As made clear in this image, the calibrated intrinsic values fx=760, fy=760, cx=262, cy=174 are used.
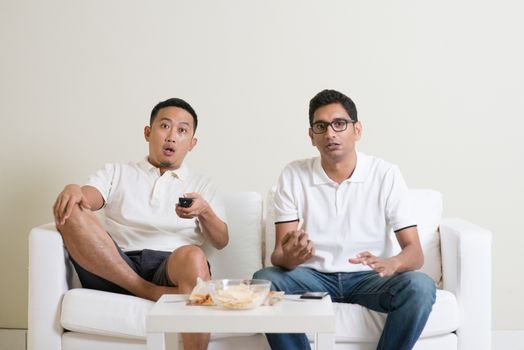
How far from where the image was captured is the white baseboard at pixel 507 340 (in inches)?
144

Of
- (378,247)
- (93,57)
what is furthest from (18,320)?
(378,247)

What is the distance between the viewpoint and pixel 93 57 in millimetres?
3764

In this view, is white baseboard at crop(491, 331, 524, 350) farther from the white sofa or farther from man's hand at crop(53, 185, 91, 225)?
man's hand at crop(53, 185, 91, 225)

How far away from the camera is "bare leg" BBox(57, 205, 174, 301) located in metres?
2.82

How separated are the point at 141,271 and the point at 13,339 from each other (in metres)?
1.20

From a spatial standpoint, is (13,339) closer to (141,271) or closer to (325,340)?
(141,271)

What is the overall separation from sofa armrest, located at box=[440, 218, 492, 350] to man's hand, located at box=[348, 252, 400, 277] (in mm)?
299

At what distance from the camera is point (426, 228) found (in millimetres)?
3195

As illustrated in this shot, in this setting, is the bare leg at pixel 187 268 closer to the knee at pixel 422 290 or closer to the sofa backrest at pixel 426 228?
the sofa backrest at pixel 426 228

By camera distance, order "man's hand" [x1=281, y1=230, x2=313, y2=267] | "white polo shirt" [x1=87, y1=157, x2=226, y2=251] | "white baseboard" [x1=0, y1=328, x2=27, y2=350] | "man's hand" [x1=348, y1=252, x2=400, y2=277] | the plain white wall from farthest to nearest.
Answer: "white baseboard" [x1=0, y1=328, x2=27, y2=350], the plain white wall, "white polo shirt" [x1=87, y1=157, x2=226, y2=251], "man's hand" [x1=281, y1=230, x2=313, y2=267], "man's hand" [x1=348, y1=252, x2=400, y2=277]

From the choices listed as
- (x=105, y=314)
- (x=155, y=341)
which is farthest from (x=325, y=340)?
(x=105, y=314)

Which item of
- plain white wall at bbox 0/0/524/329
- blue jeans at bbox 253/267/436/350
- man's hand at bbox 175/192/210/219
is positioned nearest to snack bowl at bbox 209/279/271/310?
blue jeans at bbox 253/267/436/350

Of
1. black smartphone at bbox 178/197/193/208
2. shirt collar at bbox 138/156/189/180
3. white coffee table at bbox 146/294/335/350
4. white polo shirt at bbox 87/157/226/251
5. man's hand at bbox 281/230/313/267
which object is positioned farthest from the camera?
shirt collar at bbox 138/156/189/180

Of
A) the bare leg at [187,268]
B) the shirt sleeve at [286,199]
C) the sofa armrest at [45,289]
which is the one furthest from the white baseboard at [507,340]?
the sofa armrest at [45,289]
